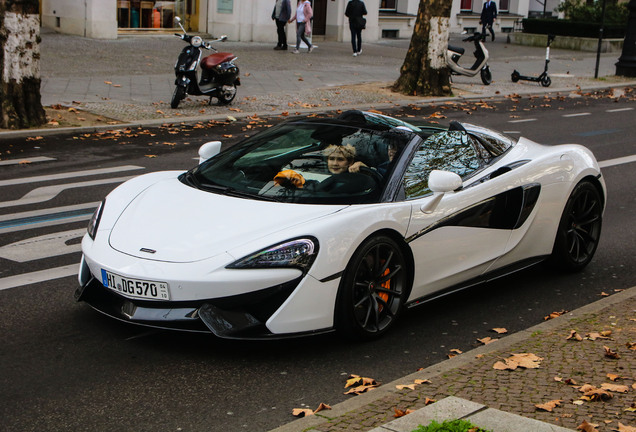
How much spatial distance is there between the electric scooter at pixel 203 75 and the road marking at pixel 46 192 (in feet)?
21.2

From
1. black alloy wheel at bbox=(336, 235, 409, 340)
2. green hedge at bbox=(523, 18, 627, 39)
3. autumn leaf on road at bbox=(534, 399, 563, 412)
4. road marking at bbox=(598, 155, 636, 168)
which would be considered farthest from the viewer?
green hedge at bbox=(523, 18, 627, 39)

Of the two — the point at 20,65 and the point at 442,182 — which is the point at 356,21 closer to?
the point at 20,65

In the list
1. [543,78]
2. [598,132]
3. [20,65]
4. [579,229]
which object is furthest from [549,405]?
[543,78]

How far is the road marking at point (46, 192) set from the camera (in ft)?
32.0

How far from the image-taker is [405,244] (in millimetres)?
5953

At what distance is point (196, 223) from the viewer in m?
5.69

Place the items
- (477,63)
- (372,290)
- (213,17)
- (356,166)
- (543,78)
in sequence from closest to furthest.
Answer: (372,290)
(356,166)
(477,63)
(543,78)
(213,17)

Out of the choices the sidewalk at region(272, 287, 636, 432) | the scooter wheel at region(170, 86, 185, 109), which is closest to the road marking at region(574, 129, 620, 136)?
the scooter wheel at region(170, 86, 185, 109)

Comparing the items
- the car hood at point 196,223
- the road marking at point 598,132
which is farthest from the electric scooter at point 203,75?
the car hood at point 196,223

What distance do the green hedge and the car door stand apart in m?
33.1

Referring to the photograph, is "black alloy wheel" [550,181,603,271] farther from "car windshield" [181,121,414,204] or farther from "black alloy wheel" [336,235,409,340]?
"black alloy wheel" [336,235,409,340]

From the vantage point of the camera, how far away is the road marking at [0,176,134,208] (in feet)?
32.0

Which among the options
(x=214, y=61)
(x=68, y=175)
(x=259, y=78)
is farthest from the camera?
(x=259, y=78)

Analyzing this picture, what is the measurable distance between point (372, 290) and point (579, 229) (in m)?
2.62
